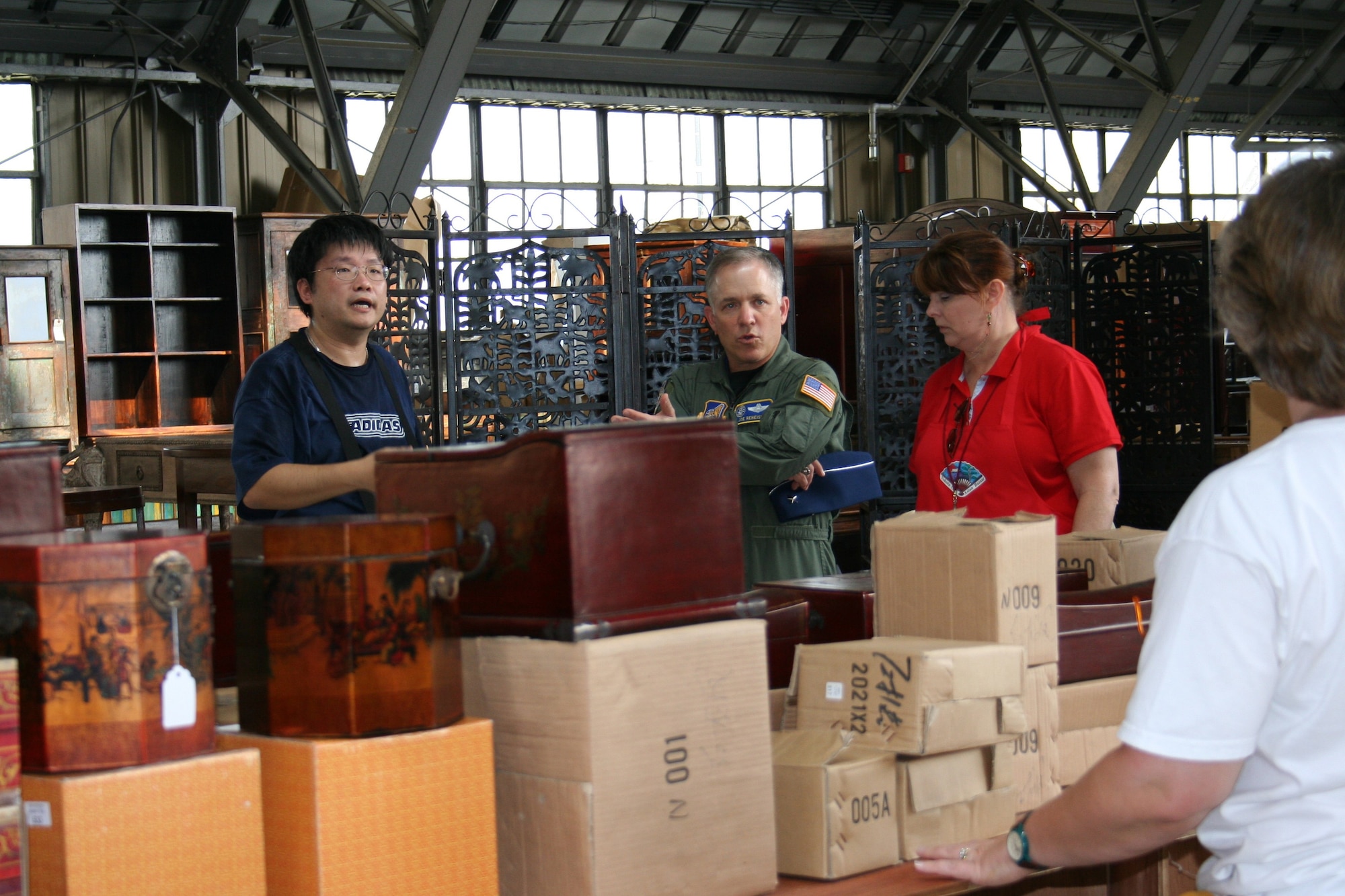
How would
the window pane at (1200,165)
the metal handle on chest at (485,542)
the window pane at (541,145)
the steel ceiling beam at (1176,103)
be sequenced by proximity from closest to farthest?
the metal handle on chest at (485,542), the steel ceiling beam at (1176,103), the window pane at (541,145), the window pane at (1200,165)

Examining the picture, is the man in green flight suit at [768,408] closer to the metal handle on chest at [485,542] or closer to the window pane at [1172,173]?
the metal handle on chest at [485,542]

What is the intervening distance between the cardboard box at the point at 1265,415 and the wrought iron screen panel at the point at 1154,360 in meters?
2.80

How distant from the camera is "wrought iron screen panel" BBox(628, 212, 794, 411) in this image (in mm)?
5211

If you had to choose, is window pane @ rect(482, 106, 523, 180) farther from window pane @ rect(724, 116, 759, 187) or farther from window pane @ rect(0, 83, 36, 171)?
window pane @ rect(0, 83, 36, 171)

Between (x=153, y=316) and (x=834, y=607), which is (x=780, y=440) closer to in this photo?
(x=834, y=607)

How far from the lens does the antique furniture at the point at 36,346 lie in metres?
8.71

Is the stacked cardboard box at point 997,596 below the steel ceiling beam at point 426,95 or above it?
below

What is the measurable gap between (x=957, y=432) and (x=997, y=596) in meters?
1.07

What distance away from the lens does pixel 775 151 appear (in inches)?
500

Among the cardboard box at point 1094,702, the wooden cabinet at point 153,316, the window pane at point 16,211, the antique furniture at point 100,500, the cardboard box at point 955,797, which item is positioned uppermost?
the window pane at point 16,211

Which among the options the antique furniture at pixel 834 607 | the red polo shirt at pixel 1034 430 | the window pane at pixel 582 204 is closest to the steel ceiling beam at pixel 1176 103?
the window pane at pixel 582 204

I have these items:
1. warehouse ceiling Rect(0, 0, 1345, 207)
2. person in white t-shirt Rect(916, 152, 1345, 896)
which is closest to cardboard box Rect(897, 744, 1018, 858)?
person in white t-shirt Rect(916, 152, 1345, 896)

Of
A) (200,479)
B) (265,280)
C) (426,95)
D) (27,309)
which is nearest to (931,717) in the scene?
(200,479)

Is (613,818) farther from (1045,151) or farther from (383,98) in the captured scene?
(1045,151)
